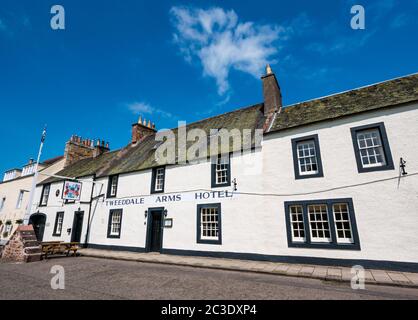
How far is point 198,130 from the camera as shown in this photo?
1920 cm

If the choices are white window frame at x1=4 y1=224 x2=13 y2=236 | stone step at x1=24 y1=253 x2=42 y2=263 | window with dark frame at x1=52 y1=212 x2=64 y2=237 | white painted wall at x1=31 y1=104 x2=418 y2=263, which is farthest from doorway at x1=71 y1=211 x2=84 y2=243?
white window frame at x1=4 y1=224 x2=13 y2=236

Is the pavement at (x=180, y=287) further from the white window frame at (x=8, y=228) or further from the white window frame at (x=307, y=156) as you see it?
the white window frame at (x=8, y=228)

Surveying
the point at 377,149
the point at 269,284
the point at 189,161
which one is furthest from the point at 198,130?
the point at 269,284

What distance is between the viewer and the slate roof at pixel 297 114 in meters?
11.2

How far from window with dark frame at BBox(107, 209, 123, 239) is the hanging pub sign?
301 centimetres

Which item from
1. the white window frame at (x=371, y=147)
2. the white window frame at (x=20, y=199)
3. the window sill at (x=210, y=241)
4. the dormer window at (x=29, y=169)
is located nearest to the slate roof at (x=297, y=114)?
the white window frame at (x=371, y=147)

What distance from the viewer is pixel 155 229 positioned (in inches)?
613

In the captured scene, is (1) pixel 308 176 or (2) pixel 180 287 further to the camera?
(1) pixel 308 176

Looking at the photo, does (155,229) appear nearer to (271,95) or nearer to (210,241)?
(210,241)

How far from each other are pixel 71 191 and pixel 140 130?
9.18 metres

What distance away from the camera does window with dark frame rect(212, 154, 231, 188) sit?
13.4 meters

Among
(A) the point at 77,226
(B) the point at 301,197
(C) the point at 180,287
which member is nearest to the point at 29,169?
(A) the point at 77,226

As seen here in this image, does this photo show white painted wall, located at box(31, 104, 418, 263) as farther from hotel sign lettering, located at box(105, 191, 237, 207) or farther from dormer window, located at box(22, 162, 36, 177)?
dormer window, located at box(22, 162, 36, 177)

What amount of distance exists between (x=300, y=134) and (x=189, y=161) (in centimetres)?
718
